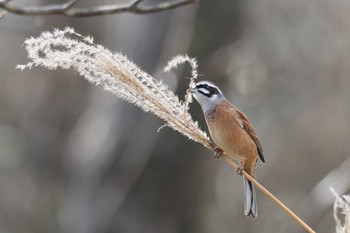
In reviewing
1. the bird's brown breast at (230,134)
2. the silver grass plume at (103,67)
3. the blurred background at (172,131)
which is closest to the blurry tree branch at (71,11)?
the silver grass plume at (103,67)

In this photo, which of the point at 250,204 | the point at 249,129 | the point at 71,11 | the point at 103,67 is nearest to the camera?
the point at 103,67

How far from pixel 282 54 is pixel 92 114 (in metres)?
3.17

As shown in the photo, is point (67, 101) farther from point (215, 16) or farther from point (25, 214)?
point (215, 16)

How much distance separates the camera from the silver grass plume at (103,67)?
2230 millimetres

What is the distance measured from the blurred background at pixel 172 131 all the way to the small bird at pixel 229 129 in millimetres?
885

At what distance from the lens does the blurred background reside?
6477 millimetres

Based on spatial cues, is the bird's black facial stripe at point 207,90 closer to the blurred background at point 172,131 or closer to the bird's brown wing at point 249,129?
the bird's brown wing at point 249,129

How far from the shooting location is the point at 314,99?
9.43 meters

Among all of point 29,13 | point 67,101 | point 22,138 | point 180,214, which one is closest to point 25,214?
point 22,138

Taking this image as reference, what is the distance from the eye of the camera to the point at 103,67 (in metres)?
2.28

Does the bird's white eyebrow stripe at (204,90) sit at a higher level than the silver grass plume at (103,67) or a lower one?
higher

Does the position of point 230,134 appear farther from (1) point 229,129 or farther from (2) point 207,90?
(2) point 207,90

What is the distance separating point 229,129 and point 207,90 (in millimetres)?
242

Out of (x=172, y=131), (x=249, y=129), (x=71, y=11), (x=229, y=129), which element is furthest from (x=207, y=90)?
(x=172, y=131)
